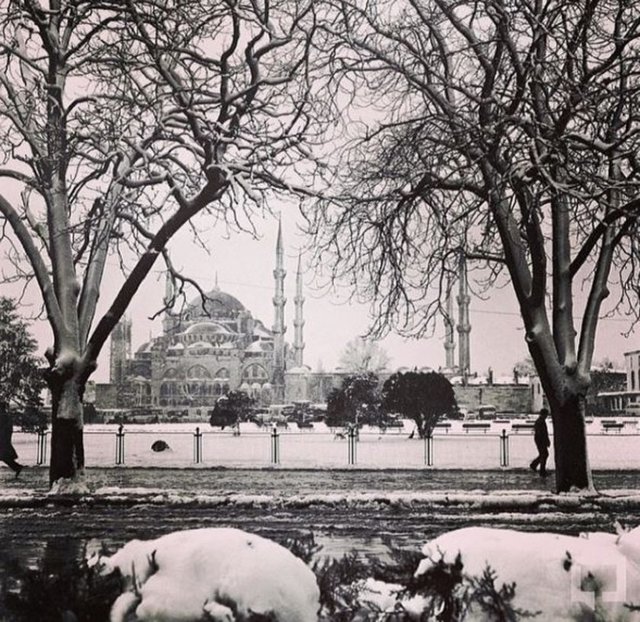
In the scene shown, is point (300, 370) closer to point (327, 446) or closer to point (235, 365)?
point (235, 365)

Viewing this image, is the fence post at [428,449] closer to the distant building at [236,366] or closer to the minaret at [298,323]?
the distant building at [236,366]

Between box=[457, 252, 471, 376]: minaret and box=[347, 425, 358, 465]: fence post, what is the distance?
60.4 inches

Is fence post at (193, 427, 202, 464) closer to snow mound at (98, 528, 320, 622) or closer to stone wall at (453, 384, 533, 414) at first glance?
stone wall at (453, 384, 533, 414)

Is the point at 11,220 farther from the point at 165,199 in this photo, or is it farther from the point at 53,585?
the point at 53,585

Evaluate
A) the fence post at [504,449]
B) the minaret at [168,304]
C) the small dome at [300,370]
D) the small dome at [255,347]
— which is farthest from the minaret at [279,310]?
the fence post at [504,449]

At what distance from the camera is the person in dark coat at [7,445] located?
30.8 ft

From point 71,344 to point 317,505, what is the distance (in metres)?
3.74

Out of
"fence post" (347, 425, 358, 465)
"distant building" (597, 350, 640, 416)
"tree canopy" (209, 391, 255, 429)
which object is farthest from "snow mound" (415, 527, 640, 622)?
"tree canopy" (209, 391, 255, 429)

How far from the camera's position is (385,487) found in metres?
11.4

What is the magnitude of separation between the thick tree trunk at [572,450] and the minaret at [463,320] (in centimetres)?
170

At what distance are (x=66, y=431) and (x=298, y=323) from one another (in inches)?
139

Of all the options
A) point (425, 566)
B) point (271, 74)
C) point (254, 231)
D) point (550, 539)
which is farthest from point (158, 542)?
point (271, 74)

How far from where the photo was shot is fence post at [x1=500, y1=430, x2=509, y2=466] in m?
11.6

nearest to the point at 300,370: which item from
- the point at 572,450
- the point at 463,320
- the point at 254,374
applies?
the point at 254,374
